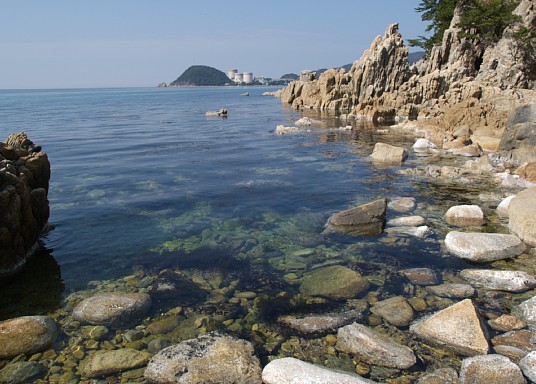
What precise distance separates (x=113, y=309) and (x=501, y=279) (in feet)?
28.0

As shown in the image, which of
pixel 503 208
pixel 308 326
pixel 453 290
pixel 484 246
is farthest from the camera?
pixel 503 208

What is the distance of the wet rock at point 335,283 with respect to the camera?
886 centimetres

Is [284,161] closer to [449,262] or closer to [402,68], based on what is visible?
[449,262]

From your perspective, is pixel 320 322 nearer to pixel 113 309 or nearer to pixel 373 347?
pixel 373 347

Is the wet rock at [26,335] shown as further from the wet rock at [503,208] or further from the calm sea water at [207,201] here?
the wet rock at [503,208]

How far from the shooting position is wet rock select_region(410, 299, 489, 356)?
6.81m

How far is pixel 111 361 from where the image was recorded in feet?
22.3

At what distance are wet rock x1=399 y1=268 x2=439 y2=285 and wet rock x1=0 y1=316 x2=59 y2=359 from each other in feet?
25.4

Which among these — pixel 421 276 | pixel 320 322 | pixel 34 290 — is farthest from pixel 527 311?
pixel 34 290

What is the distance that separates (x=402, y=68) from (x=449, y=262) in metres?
57.6

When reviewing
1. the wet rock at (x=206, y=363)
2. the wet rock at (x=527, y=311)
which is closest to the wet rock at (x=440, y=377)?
the wet rock at (x=527, y=311)

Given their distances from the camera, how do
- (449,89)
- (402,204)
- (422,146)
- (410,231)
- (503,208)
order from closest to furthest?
(410,231)
(503,208)
(402,204)
(422,146)
(449,89)

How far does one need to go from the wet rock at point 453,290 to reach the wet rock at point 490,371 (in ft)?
7.86

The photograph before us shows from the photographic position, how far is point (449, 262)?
1020cm
